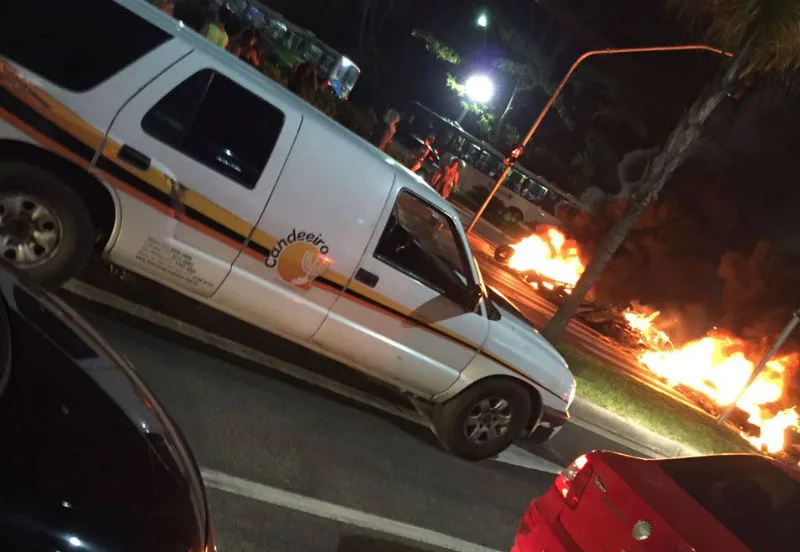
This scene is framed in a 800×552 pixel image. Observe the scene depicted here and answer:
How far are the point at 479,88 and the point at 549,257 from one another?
15764 millimetres

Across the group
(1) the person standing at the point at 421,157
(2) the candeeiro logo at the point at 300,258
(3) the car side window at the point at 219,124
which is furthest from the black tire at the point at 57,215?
(1) the person standing at the point at 421,157

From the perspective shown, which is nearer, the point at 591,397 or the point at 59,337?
the point at 59,337

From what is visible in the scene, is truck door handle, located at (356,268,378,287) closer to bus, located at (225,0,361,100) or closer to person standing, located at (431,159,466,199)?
person standing, located at (431,159,466,199)

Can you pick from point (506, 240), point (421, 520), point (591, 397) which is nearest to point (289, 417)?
point (421, 520)

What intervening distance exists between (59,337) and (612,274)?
87.2ft

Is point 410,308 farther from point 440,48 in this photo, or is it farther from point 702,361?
point 440,48

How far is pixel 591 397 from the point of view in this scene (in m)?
10.3

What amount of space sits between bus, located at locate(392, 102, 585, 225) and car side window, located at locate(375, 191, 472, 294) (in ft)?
70.4

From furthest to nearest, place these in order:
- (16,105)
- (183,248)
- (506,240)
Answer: (506,240) < (183,248) < (16,105)

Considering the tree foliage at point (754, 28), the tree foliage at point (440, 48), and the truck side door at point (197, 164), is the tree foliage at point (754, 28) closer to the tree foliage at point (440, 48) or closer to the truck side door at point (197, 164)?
the truck side door at point (197, 164)

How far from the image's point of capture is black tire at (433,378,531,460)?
20.0 ft

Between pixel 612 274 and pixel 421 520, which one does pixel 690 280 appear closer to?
pixel 612 274

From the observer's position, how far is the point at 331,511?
14.9 ft

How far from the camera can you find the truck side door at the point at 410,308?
5.42 m
